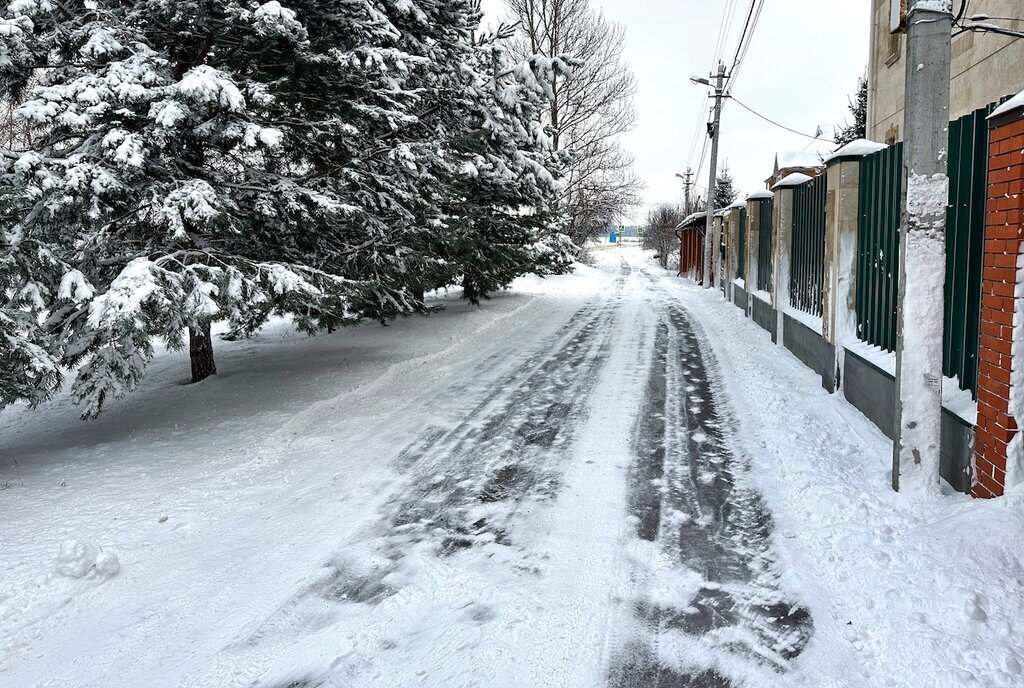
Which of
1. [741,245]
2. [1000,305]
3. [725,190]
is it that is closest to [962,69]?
[741,245]

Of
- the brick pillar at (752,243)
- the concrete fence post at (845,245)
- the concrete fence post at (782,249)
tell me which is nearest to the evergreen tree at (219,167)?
the concrete fence post at (845,245)

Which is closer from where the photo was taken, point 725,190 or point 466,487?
point 466,487

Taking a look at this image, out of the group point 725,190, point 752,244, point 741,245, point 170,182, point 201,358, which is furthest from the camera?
point 725,190

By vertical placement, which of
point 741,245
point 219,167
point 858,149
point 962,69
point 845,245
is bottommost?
point 845,245

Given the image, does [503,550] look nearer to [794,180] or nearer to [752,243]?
[794,180]

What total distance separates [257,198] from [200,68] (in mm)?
1542

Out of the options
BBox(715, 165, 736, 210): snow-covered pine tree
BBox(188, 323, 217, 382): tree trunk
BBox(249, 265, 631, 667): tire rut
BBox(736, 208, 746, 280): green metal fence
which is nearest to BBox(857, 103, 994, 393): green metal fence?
BBox(249, 265, 631, 667): tire rut

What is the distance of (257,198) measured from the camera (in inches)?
285

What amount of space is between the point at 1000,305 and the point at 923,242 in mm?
585

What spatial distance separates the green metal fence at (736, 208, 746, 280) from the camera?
47.9 feet

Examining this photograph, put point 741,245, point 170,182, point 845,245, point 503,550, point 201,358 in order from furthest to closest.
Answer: point 741,245 < point 201,358 < point 170,182 < point 845,245 < point 503,550

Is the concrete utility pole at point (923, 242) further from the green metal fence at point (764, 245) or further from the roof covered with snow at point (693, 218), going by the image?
the roof covered with snow at point (693, 218)

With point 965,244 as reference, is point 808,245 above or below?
above

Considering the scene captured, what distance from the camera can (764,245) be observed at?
38.1 feet
